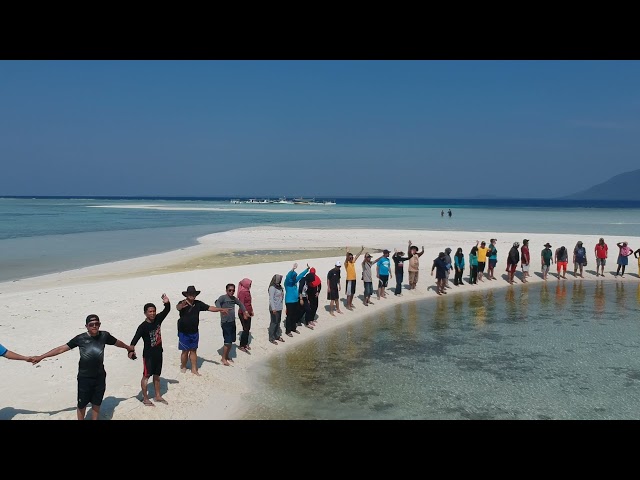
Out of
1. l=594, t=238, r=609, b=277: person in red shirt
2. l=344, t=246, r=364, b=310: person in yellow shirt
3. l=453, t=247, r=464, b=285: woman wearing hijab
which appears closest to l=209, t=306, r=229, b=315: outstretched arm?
l=344, t=246, r=364, b=310: person in yellow shirt

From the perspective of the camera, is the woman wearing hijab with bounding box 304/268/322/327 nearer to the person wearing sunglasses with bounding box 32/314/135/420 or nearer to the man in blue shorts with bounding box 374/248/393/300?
the man in blue shorts with bounding box 374/248/393/300

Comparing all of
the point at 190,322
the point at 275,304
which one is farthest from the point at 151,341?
the point at 275,304

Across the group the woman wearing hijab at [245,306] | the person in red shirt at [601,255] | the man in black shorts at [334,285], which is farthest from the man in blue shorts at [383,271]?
the person in red shirt at [601,255]

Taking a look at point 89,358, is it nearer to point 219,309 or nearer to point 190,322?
point 190,322

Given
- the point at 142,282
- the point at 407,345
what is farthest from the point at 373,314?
the point at 142,282

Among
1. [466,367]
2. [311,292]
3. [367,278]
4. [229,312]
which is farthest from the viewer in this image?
[367,278]

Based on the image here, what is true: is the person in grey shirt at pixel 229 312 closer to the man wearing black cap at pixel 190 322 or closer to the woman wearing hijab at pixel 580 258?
the man wearing black cap at pixel 190 322
